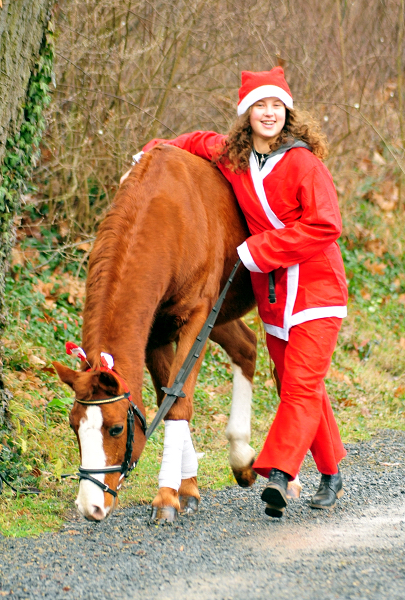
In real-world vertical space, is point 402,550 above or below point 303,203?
below

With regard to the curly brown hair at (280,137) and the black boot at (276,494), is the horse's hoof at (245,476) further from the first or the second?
the curly brown hair at (280,137)

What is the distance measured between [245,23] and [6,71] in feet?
18.6

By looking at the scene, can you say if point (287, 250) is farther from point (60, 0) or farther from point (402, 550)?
point (60, 0)

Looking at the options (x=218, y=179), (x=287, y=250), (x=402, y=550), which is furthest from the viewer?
(x=218, y=179)

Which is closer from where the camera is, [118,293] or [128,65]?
[118,293]

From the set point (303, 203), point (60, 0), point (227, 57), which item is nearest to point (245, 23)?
point (227, 57)

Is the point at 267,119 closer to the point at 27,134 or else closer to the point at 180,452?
the point at 27,134

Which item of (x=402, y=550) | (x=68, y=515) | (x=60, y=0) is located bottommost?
(x=68, y=515)

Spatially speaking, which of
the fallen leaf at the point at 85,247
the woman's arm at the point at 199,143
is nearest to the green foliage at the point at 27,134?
the woman's arm at the point at 199,143

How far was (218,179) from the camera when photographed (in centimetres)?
474

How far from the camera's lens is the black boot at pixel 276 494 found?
3.70 m

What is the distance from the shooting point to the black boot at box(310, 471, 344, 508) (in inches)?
167

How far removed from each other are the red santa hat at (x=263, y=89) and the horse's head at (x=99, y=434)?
199cm

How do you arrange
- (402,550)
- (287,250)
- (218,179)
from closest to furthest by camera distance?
(402,550) → (287,250) → (218,179)
